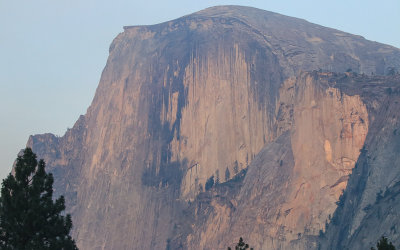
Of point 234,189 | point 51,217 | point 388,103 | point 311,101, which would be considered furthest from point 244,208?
point 51,217

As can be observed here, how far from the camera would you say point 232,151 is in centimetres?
18112

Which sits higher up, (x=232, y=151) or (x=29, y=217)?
(x=232, y=151)

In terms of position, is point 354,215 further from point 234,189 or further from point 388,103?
point 234,189

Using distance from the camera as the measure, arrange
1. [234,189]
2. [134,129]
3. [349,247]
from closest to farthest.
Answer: [349,247] → [234,189] → [134,129]

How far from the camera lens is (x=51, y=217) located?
159 ft

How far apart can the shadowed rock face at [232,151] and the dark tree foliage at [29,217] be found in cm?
9258

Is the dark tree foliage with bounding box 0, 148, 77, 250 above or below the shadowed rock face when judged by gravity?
below

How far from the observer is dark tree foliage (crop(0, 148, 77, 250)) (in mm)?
46969

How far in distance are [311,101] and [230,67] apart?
136 feet

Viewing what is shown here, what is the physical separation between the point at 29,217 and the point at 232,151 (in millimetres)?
135172

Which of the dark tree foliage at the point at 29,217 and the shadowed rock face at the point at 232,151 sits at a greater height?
the shadowed rock face at the point at 232,151

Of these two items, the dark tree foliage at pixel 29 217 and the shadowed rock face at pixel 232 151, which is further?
the shadowed rock face at pixel 232 151

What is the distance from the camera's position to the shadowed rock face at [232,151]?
14475 centimetres

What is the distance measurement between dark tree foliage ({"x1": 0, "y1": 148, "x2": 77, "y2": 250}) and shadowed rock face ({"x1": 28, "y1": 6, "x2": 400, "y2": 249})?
304 feet
